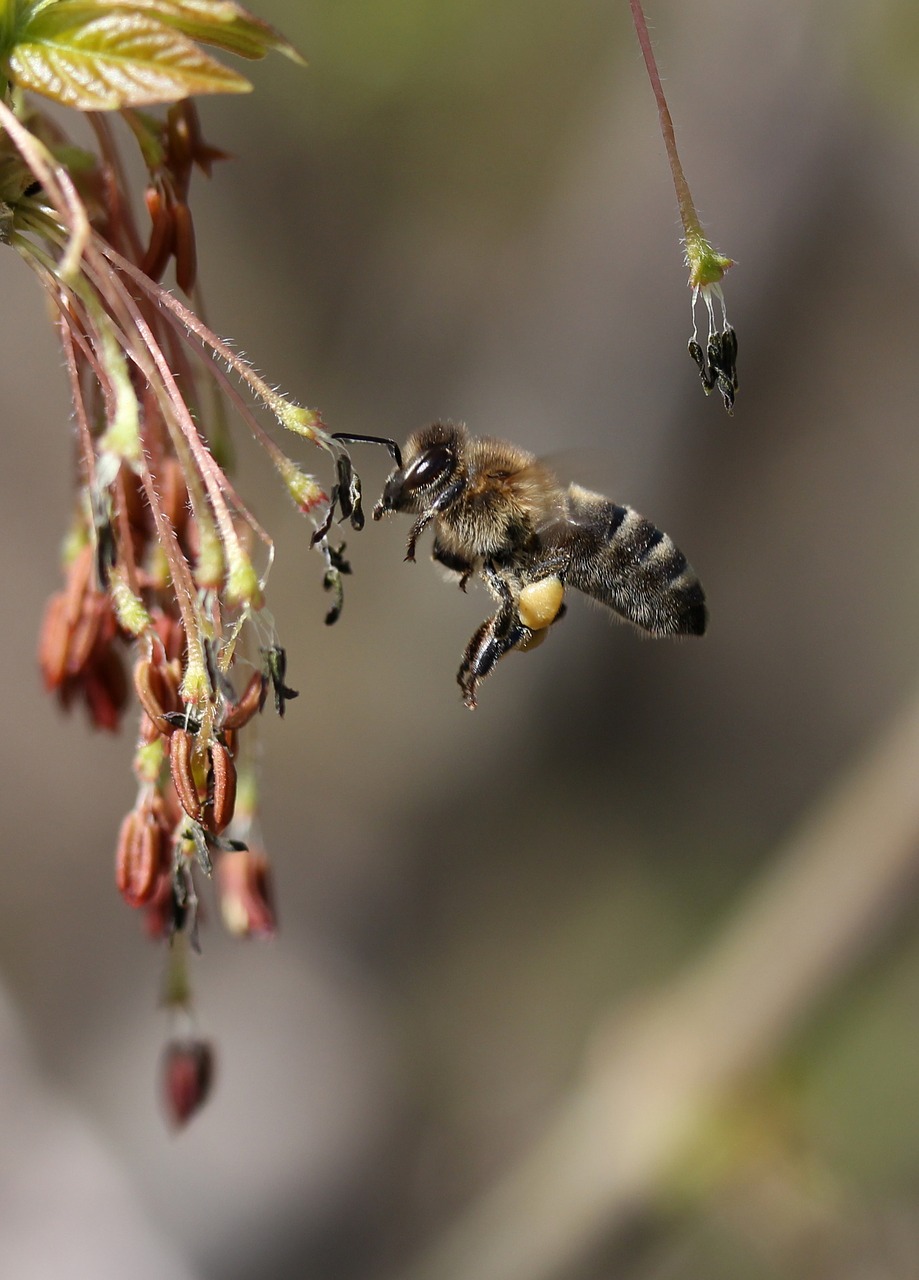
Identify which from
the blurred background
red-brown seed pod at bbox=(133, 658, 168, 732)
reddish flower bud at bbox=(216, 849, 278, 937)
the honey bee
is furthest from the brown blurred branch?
red-brown seed pod at bbox=(133, 658, 168, 732)

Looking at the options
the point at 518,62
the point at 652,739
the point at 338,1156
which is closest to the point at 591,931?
the point at 652,739

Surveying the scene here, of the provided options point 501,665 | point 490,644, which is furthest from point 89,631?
point 501,665

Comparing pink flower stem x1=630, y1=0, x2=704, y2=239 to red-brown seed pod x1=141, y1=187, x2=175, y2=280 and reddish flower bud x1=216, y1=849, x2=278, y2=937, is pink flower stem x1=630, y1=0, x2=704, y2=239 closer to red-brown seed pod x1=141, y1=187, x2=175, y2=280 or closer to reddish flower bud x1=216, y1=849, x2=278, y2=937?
red-brown seed pod x1=141, y1=187, x2=175, y2=280

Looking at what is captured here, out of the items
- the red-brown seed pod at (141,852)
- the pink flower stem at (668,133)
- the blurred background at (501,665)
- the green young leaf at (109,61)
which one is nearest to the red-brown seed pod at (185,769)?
the red-brown seed pod at (141,852)

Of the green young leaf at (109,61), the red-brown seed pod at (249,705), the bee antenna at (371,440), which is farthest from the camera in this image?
the bee antenna at (371,440)

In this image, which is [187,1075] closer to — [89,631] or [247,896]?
[247,896]

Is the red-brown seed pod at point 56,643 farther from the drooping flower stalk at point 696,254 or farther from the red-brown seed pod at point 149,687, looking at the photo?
the drooping flower stalk at point 696,254
